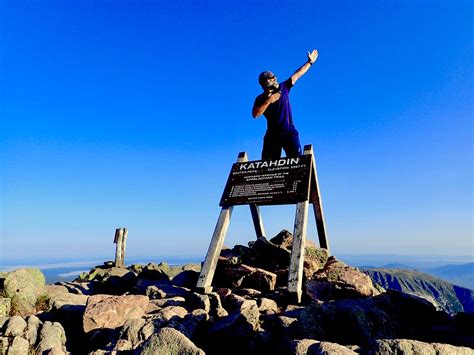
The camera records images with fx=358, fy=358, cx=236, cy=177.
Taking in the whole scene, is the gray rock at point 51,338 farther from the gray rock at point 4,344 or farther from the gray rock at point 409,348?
the gray rock at point 409,348

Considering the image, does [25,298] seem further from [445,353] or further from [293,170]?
[445,353]

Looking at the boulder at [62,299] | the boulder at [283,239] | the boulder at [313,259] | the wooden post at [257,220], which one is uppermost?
the wooden post at [257,220]

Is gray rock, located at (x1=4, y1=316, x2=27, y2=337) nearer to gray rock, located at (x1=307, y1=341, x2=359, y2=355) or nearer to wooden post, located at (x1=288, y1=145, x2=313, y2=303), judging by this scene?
gray rock, located at (x1=307, y1=341, x2=359, y2=355)

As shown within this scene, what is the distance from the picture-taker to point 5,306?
7422 millimetres

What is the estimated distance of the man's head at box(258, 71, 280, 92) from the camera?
10352mm

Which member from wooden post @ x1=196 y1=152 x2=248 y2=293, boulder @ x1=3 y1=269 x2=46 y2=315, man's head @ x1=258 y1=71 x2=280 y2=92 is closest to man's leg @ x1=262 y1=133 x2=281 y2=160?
man's head @ x1=258 y1=71 x2=280 y2=92

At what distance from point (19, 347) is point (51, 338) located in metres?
0.48

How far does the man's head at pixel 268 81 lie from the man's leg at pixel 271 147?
1408 millimetres

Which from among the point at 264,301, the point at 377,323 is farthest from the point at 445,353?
the point at 264,301

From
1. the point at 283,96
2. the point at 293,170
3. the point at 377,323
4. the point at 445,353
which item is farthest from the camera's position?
the point at 283,96

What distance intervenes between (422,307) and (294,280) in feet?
8.65

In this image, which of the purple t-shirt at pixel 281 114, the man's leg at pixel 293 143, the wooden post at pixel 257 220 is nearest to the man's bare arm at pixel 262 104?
the purple t-shirt at pixel 281 114

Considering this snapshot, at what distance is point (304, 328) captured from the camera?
5523 mm

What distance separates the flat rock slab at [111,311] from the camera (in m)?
6.32
